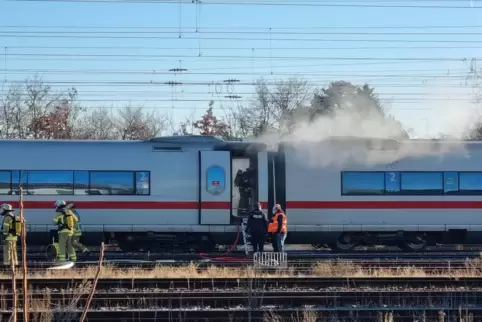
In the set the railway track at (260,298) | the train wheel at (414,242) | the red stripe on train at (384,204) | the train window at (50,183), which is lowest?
the railway track at (260,298)

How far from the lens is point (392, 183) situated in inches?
735

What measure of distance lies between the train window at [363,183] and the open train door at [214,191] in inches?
128

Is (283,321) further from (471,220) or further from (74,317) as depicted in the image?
(471,220)

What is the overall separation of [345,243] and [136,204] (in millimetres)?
5866

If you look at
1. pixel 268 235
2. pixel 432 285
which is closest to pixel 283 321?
pixel 432 285

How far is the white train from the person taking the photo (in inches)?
703

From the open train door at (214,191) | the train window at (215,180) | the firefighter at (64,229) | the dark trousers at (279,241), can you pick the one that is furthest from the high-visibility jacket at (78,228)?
the dark trousers at (279,241)

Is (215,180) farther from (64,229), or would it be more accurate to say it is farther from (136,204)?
(64,229)

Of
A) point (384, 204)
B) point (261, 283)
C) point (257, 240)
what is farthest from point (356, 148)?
point (261, 283)

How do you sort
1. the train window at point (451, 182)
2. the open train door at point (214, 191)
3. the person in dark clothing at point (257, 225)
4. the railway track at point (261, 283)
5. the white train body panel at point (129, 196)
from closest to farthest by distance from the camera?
the railway track at point (261, 283)
the person in dark clothing at point (257, 225)
the white train body panel at point (129, 196)
the open train door at point (214, 191)
the train window at point (451, 182)

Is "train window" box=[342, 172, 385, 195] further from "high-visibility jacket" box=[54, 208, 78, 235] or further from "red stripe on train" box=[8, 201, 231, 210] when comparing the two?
"high-visibility jacket" box=[54, 208, 78, 235]

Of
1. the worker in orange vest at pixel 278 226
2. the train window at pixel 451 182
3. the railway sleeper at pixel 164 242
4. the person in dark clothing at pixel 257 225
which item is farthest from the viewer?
the train window at pixel 451 182

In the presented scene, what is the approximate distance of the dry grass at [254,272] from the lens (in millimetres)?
13758

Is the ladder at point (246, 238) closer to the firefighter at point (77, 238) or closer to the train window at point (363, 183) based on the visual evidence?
the train window at point (363, 183)
